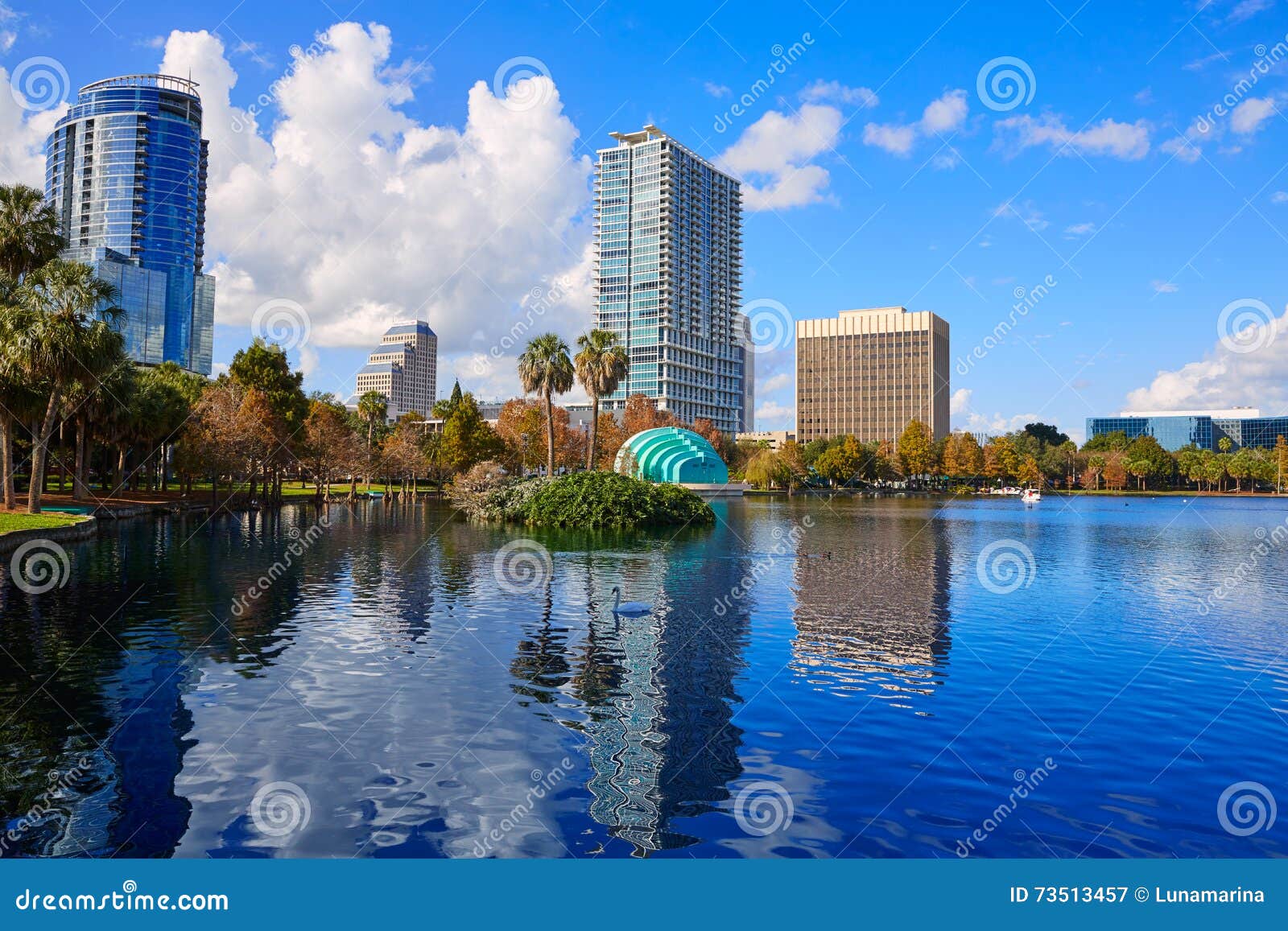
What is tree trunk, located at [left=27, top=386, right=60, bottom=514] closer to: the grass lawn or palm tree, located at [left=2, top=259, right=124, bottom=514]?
palm tree, located at [left=2, top=259, right=124, bottom=514]

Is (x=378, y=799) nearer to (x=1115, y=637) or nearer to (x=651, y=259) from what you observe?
(x=1115, y=637)

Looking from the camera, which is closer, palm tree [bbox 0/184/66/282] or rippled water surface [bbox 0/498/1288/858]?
rippled water surface [bbox 0/498/1288/858]

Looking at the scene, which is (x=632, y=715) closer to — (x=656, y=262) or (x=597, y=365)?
(x=597, y=365)

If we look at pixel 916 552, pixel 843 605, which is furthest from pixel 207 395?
pixel 843 605

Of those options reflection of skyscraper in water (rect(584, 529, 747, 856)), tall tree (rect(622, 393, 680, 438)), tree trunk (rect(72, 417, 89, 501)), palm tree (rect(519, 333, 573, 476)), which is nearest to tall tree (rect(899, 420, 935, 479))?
tall tree (rect(622, 393, 680, 438))

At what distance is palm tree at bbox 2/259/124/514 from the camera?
3556 cm

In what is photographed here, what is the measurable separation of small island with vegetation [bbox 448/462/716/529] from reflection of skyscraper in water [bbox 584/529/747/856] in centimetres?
2627

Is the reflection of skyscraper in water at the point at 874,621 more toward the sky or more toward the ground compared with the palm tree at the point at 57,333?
more toward the ground

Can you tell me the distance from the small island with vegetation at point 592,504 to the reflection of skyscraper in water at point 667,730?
2627 cm

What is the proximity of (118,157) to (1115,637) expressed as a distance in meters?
183

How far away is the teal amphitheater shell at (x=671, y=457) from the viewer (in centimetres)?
8962

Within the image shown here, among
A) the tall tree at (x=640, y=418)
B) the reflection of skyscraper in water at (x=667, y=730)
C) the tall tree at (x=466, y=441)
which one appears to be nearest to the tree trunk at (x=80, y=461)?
the tall tree at (x=466, y=441)

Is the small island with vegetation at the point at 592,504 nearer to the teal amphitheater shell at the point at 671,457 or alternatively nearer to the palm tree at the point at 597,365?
the palm tree at the point at 597,365

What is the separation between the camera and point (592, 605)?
1998 cm
